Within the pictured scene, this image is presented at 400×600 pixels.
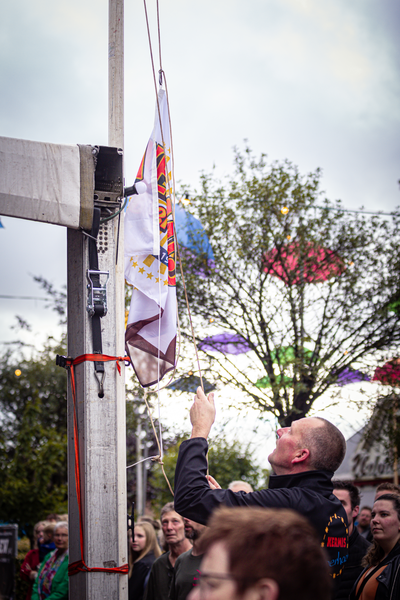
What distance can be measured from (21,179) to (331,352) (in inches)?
308

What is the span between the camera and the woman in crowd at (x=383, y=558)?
3447mm

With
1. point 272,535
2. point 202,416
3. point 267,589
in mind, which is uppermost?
point 202,416

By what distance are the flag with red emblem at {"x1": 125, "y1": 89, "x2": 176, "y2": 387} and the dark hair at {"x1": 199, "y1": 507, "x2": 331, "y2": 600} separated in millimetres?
2554

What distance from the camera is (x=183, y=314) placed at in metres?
10.5

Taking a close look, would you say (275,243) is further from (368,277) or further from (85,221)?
(85,221)

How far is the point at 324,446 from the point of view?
2.70 m

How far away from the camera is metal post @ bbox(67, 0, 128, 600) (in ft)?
A: 9.81

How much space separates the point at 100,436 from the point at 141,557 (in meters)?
3.30

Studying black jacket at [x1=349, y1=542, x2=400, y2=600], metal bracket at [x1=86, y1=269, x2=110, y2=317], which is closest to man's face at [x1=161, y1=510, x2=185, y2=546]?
black jacket at [x1=349, y1=542, x2=400, y2=600]

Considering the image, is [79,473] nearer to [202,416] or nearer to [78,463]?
[78,463]

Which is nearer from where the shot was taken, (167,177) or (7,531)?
(167,177)

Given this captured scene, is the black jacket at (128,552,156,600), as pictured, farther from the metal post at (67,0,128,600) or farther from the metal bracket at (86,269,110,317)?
the metal bracket at (86,269,110,317)

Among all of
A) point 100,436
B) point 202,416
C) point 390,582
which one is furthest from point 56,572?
point 202,416

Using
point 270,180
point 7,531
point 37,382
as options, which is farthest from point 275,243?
point 37,382
